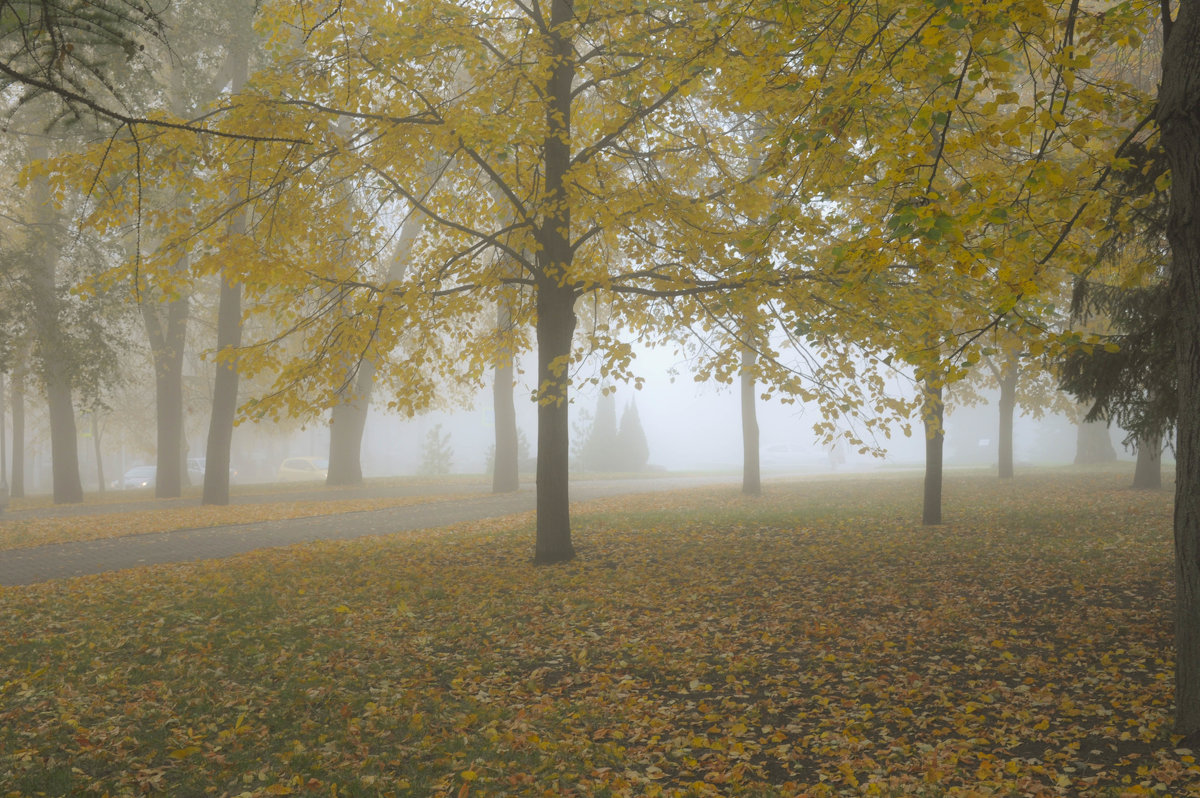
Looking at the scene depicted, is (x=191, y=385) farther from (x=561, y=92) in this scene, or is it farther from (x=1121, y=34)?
(x=1121, y=34)

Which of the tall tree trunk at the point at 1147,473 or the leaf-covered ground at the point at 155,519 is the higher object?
the tall tree trunk at the point at 1147,473

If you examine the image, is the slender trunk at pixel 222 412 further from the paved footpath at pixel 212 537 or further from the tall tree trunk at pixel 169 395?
the tall tree trunk at pixel 169 395

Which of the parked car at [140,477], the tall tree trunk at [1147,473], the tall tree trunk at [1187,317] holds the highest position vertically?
the tall tree trunk at [1187,317]

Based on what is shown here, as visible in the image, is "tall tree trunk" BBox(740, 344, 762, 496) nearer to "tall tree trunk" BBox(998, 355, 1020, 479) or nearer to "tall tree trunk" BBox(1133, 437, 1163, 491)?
"tall tree trunk" BBox(998, 355, 1020, 479)

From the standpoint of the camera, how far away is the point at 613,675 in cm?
596

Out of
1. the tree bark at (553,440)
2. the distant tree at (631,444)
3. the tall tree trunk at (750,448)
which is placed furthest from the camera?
the distant tree at (631,444)

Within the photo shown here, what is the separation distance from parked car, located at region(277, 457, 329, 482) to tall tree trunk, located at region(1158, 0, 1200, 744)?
107ft

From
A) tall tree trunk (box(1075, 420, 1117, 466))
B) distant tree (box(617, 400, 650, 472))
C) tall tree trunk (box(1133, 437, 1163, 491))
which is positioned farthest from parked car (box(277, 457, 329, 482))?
tall tree trunk (box(1075, 420, 1117, 466))

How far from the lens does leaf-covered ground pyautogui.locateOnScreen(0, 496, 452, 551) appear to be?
40.8 feet

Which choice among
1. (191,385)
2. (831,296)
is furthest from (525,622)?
(191,385)

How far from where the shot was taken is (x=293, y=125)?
823 cm

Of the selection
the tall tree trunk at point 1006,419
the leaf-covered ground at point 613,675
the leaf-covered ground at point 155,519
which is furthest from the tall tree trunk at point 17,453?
the tall tree trunk at point 1006,419

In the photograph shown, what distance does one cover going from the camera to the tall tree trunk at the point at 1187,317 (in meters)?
4.08

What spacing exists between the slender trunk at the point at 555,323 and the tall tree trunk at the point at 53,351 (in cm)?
981
